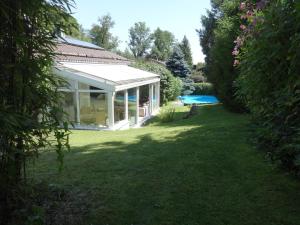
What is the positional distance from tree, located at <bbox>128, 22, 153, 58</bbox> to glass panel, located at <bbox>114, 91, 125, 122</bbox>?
69.0 meters

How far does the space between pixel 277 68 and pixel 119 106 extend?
12.4m

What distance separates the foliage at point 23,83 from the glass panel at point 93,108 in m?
10.5

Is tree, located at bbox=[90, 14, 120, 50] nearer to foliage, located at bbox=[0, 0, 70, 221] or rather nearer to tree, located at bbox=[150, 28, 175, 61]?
tree, located at bbox=[150, 28, 175, 61]

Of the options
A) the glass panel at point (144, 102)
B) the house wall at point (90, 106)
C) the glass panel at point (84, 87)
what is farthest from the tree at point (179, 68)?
the glass panel at point (84, 87)

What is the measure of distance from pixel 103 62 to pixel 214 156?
1682 cm

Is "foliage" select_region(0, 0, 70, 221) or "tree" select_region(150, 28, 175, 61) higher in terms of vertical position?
"tree" select_region(150, 28, 175, 61)

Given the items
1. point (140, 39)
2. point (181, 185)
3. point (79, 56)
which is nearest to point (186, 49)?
point (140, 39)

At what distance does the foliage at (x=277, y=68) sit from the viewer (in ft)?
11.2

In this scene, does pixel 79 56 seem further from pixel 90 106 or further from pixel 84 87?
pixel 90 106

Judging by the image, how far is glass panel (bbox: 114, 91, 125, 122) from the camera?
599 inches

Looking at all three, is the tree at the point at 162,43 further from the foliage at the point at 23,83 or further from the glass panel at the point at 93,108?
the foliage at the point at 23,83

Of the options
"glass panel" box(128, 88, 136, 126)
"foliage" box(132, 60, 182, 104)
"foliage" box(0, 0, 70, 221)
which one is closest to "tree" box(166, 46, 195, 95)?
"foliage" box(132, 60, 182, 104)

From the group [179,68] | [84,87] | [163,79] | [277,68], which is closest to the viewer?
[277,68]

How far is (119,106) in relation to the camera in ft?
51.2
